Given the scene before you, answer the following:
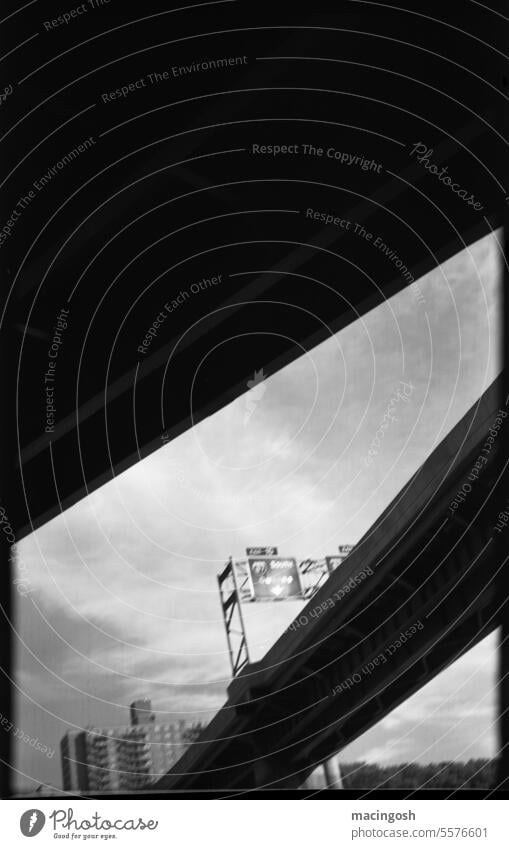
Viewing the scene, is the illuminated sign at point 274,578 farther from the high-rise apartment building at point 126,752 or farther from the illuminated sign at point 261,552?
the high-rise apartment building at point 126,752

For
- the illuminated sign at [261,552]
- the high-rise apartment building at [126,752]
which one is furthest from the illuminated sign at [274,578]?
the high-rise apartment building at [126,752]

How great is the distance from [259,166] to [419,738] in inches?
30.5

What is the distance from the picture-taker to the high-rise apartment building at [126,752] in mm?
968

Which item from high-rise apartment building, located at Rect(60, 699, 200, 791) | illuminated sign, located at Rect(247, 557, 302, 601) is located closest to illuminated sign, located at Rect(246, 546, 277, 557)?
illuminated sign, located at Rect(247, 557, 302, 601)

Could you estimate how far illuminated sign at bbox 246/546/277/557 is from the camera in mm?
1043

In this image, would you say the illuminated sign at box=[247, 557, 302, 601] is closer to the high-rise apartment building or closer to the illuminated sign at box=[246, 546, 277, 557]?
the illuminated sign at box=[246, 546, 277, 557]

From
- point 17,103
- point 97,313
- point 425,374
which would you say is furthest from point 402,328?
point 17,103

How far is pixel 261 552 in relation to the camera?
105cm

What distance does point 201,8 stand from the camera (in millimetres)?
1194

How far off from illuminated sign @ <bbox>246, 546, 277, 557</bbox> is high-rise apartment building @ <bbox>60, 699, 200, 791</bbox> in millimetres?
217

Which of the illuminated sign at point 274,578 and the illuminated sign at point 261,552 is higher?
the illuminated sign at point 261,552

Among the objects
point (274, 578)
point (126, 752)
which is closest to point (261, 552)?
point (274, 578)

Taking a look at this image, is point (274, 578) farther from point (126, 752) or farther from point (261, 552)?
point (126, 752)

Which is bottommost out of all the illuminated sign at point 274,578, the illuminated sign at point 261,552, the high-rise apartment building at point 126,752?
the high-rise apartment building at point 126,752
